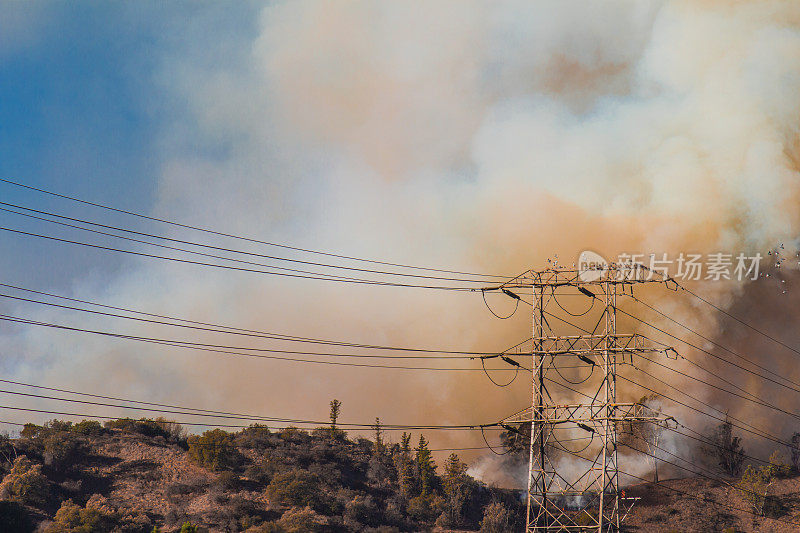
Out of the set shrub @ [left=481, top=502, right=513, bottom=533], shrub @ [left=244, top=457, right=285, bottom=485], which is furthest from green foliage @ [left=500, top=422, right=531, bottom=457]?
shrub @ [left=244, top=457, right=285, bottom=485]

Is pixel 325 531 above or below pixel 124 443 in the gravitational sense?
below

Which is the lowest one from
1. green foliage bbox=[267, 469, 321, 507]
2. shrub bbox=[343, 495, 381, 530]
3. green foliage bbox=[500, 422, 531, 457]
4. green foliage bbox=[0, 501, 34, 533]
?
green foliage bbox=[0, 501, 34, 533]

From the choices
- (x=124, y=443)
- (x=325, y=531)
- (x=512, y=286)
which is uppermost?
(x=512, y=286)

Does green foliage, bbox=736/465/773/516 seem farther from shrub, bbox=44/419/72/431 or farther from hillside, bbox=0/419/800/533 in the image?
shrub, bbox=44/419/72/431

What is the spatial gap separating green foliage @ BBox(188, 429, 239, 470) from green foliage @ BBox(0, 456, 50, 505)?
20.2 metres

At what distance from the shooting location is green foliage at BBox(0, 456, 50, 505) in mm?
97188

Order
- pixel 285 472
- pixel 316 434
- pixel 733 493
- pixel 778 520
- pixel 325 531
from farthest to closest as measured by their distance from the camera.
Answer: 1. pixel 316 434
2. pixel 733 493
3. pixel 778 520
4. pixel 285 472
5. pixel 325 531

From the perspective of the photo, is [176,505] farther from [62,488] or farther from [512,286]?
[512,286]

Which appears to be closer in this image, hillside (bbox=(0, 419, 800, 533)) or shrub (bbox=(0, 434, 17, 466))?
hillside (bbox=(0, 419, 800, 533))

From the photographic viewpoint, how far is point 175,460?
385 feet

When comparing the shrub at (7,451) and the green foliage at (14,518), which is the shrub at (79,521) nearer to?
the green foliage at (14,518)

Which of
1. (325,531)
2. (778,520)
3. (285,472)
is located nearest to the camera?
(325,531)

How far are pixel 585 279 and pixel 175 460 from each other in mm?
72222

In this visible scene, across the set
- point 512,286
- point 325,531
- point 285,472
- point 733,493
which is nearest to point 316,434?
point 285,472
